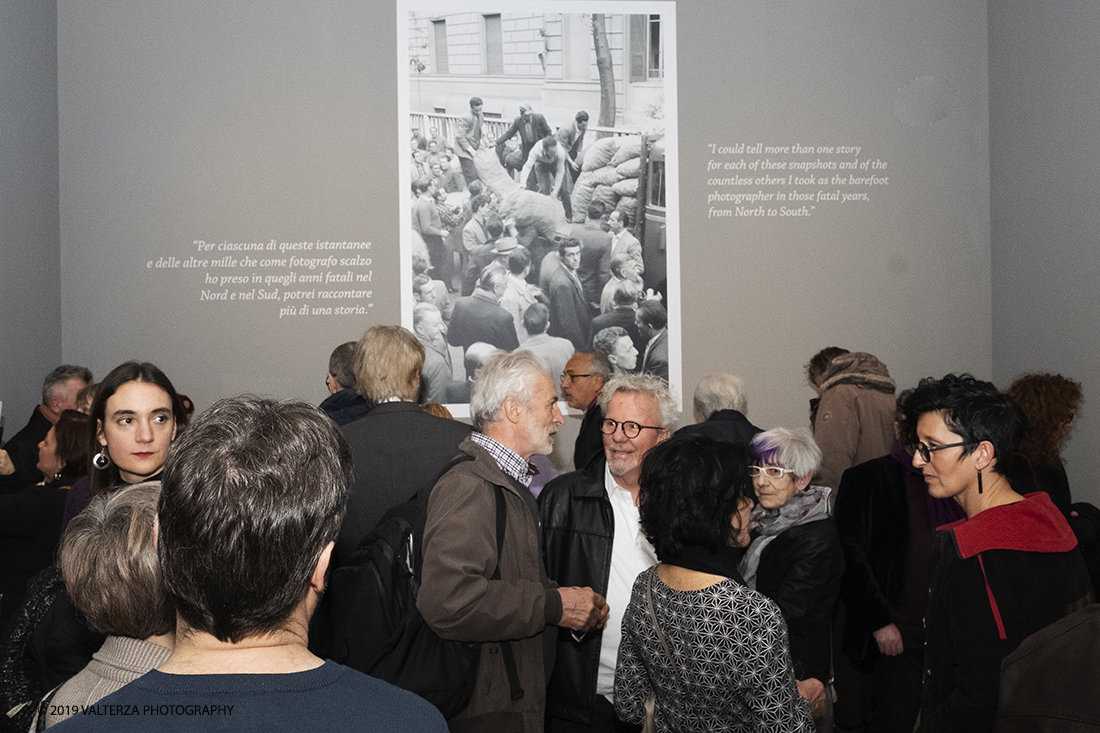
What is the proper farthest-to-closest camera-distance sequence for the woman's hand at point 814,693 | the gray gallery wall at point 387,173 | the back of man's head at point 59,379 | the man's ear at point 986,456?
the gray gallery wall at point 387,173 < the back of man's head at point 59,379 < the woman's hand at point 814,693 < the man's ear at point 986,456

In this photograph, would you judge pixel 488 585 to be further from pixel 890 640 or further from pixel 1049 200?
pixel 1049 200

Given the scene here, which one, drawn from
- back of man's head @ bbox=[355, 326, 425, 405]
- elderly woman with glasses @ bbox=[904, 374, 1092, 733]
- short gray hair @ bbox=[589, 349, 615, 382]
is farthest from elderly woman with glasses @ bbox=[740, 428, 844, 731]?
short gray hair @ bbox=[589, 349, 615, 382]

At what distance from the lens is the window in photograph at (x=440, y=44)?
19.1 ft

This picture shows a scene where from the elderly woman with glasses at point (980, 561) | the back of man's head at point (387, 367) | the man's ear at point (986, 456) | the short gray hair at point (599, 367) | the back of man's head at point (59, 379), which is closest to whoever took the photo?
the elderly woman with glasses at point (980, 561)

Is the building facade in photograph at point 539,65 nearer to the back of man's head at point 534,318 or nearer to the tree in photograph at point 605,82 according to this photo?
the tree in photograph at point 605,82

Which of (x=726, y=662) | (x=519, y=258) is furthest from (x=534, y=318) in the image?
(x=726, y=662)

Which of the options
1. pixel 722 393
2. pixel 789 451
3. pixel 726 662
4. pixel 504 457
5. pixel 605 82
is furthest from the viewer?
pixel 605 82

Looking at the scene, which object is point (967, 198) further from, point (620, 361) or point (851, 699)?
point (851, 699)

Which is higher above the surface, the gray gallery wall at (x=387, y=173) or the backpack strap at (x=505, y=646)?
the gray gallery wall at (x=387, y=173)

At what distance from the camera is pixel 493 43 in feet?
19.3

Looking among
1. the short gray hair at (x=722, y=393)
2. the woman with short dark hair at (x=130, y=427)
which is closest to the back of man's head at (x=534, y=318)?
the short gray hair at (x=722, y=393)

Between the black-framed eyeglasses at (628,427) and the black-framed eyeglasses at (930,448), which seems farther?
the black-framed eyeglasses at (628,427)

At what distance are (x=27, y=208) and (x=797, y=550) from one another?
4.88m

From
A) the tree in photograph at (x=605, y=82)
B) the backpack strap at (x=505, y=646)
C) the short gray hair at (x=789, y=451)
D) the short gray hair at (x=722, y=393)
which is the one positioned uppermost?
the tree in photograph at (x=605, y=82)
